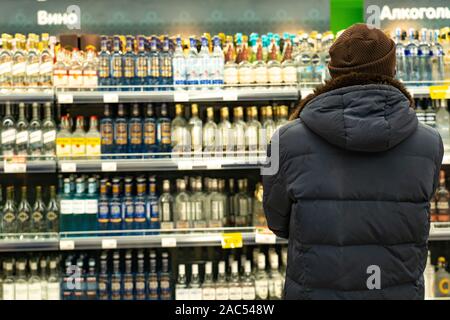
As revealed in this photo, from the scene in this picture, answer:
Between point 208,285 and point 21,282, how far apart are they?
45.9 inches

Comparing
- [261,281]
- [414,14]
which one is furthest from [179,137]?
[414,14]

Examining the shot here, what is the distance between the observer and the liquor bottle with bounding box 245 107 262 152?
359 centimetres

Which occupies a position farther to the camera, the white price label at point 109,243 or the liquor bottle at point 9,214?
the liquor bottle at point 9,214

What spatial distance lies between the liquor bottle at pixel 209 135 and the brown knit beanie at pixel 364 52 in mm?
1944

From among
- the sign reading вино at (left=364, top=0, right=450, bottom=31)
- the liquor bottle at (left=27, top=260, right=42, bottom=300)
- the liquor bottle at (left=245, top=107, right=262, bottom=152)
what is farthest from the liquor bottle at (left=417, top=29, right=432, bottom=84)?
the liquor bottle at (left=27, top=260, right=42, bottom=300)

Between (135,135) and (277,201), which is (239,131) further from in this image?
(277,201)

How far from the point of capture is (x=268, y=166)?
1746mm

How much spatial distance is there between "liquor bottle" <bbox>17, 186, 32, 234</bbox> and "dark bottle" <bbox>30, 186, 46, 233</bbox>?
31 millimetres

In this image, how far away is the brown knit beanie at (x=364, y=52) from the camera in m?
1.64

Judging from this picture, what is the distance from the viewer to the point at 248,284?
356 cm

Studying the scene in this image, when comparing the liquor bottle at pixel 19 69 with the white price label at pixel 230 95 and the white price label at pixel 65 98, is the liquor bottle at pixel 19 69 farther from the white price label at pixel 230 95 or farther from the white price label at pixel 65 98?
the white price label at pixel 230 95

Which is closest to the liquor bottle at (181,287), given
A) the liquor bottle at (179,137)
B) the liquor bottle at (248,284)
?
the liquor bottle at (248,284)

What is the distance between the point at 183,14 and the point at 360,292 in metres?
2.84

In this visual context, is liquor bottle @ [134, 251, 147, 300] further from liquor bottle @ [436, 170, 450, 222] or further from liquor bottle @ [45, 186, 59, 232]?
liquor bottle @ [436, 170, 450, 222]
